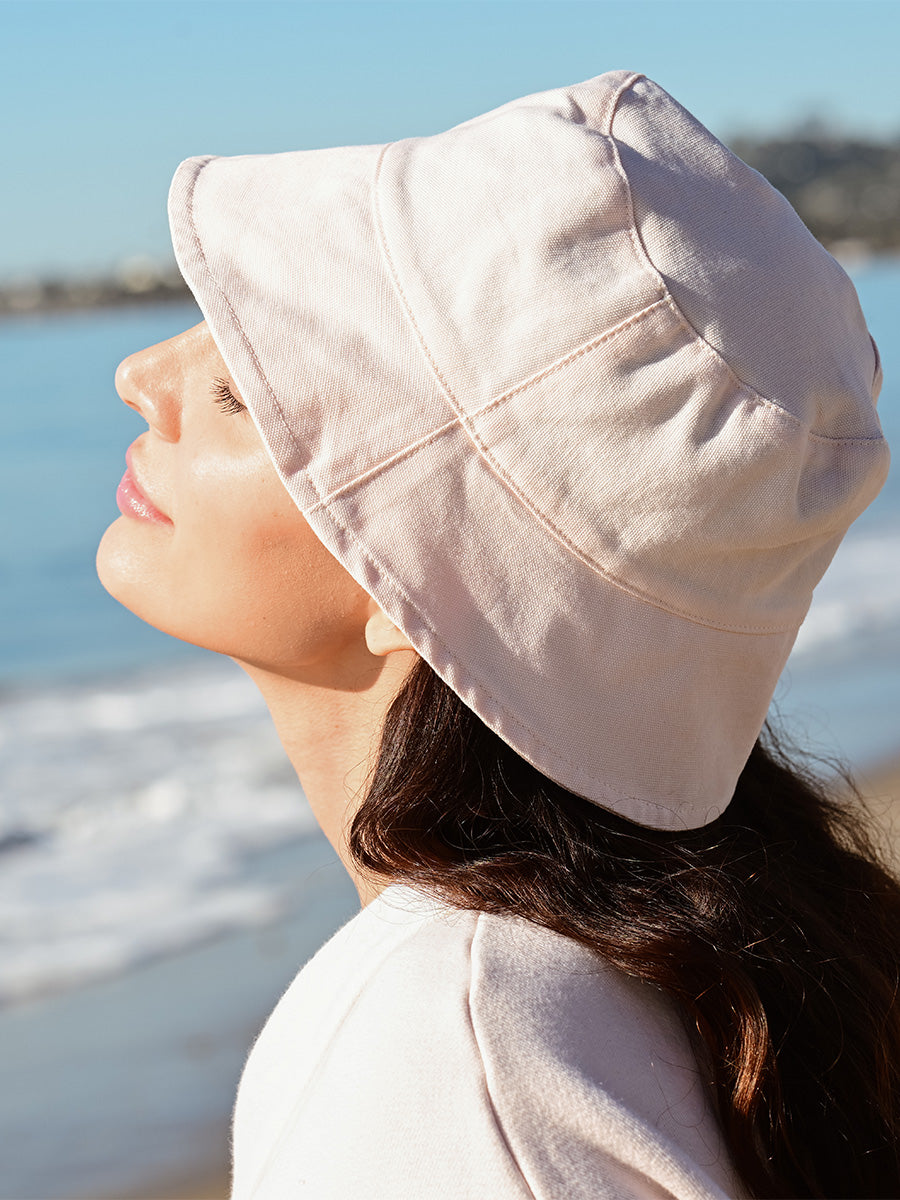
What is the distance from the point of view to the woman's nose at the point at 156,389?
1729 mm

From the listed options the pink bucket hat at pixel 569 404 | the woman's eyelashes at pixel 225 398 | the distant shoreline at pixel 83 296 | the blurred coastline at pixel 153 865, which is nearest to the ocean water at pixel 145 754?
the blurred coastline at pixel 153 865

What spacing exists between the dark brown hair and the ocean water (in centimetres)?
244

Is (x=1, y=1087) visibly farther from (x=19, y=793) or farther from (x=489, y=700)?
(x=489, y=700)

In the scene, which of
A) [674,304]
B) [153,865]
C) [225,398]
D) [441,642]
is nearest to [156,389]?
[225,398]

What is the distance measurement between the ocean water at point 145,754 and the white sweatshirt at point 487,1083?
2.73 meters

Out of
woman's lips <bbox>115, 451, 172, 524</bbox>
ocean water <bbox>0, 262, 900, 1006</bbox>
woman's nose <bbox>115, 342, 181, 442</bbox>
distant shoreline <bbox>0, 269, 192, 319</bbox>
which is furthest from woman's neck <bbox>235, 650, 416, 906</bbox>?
distant shoreline <bbox>0, 269, 192, 319</bbox>

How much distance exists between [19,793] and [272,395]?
5.56m

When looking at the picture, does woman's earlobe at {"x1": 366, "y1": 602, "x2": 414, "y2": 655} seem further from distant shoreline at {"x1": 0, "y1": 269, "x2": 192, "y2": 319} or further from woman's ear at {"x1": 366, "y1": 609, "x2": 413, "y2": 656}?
distant shoreline at {"x1": 0, "y1": 269, "x2": 192, "y2": 319}

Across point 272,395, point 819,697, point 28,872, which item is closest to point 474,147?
point 272,395

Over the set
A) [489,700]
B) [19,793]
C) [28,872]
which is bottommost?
[19,793]

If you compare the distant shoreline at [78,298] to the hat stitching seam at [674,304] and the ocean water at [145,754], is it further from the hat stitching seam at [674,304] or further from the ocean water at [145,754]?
the hat stitching seam at [674,304]

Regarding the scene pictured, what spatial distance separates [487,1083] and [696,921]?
0.39 meters

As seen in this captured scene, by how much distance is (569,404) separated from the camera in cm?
138

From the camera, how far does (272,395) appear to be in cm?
146
